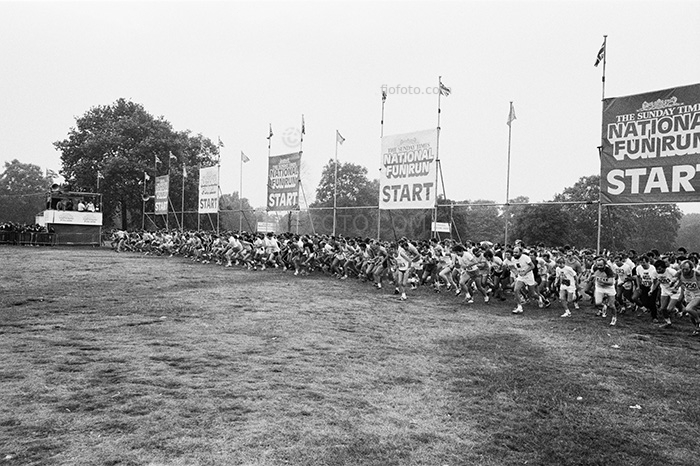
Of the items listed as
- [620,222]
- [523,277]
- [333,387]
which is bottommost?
[333,387]

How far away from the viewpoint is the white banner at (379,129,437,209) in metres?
19.5

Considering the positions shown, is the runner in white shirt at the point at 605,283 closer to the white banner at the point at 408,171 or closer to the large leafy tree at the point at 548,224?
the white banner at the point at 408,171

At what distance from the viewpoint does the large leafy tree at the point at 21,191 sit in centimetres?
7969

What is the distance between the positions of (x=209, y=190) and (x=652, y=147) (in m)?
25.4

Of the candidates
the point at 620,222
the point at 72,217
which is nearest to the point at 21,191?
the point at 72,217

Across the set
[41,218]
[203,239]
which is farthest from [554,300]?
[41,218]

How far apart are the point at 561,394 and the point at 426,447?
7.95 feet

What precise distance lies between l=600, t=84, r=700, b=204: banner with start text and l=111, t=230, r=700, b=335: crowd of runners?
1925 mm

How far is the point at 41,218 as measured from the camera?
40.7m

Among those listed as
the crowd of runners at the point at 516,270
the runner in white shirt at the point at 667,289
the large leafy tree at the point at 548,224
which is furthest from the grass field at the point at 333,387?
the large leafy tree at the point at 548,224

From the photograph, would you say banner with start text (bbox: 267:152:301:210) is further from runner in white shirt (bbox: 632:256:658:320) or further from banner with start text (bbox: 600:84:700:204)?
runner in white shirt (bbox: 632:256:658:320)

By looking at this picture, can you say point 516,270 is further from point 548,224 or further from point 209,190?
point 209,190

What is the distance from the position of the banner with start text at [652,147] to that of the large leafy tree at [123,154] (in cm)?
3918

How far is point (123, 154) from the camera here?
48.2m
